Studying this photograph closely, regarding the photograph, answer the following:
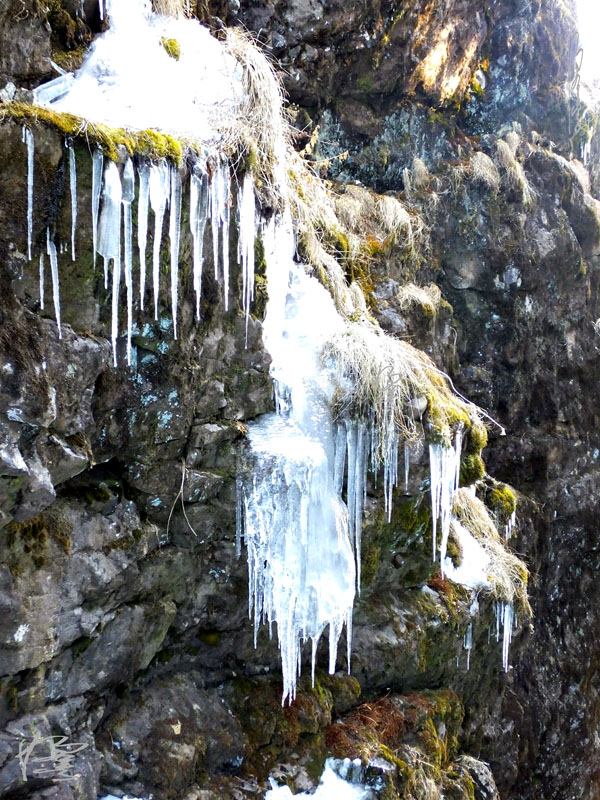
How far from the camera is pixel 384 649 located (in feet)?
22.0

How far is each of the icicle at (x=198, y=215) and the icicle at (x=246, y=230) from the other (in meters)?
0.37

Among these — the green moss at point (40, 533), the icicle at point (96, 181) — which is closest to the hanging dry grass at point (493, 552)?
the green moss at point (40, 533)

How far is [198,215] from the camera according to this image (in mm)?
4828

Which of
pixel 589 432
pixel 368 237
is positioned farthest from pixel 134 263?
pixel 589 432

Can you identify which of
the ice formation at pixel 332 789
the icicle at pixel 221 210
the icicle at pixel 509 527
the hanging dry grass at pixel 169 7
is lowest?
the ice formation at pixel 332 789

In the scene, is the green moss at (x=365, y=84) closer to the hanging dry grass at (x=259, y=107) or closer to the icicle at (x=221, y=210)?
the hanging dry grass at (x=259, y=107)

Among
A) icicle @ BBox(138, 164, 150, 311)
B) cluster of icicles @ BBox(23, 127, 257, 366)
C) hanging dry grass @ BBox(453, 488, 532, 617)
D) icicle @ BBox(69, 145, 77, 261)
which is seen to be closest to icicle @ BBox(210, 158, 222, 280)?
cluster of icicles @ BBox(23, 127, 257, 366)

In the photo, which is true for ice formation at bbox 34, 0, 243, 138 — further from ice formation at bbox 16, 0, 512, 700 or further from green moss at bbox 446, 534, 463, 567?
green moss at bbox 446, 534, 463, 567

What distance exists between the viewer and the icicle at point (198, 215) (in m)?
4.72

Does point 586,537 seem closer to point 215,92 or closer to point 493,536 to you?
point 493,536

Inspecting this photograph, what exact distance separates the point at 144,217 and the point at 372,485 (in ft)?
9.72

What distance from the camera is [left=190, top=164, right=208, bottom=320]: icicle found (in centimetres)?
472

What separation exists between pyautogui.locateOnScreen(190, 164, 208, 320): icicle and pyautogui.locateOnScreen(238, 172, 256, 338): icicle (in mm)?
367

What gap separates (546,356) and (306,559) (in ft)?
20.9
